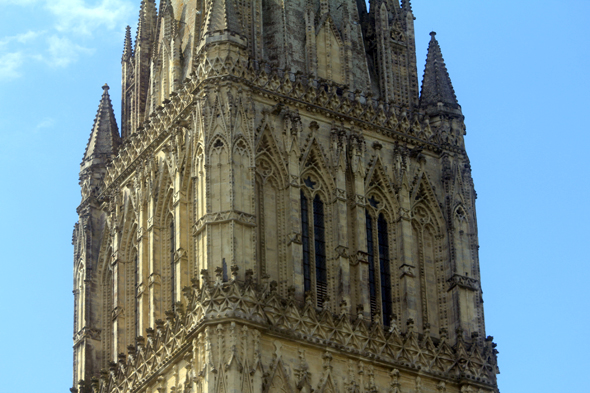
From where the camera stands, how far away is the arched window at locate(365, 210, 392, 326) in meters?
55.1

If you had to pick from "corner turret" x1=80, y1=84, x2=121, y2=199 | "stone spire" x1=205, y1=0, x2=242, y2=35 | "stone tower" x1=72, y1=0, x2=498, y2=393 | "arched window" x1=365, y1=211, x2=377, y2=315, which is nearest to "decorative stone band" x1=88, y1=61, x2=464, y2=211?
"stone tower" x1=72, y1=0, x2=498, y2=393

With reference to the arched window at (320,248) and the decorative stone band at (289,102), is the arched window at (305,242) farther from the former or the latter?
the decorative stone band at (289,102)

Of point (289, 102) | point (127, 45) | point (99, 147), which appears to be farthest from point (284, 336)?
Result: point (127, 45)

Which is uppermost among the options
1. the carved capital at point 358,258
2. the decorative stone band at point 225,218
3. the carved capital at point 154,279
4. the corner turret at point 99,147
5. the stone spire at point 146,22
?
the stone spire at point 146,22

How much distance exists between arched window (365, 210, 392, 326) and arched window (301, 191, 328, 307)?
1678 millimetres

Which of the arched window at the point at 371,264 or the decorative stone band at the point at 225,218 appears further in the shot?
the arched window at the point at 371,264

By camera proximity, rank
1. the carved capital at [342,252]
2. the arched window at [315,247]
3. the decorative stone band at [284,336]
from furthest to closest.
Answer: the carved capital at [342,252] < the arched window at [315,247] < the decorative stone band at [284,336]

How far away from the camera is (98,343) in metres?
59.1

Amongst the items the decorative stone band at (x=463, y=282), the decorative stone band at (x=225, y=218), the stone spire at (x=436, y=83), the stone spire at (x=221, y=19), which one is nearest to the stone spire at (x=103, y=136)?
the stone spire at (x=221, y=19)

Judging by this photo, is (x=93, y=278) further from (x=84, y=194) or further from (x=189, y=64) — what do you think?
(x=189, y=64)

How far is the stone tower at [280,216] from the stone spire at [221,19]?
0.06 meters

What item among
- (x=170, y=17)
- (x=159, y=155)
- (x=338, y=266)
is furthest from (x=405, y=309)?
(x=170, y=17)

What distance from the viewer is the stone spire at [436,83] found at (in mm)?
60250

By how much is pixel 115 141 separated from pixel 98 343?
794 centimetres
